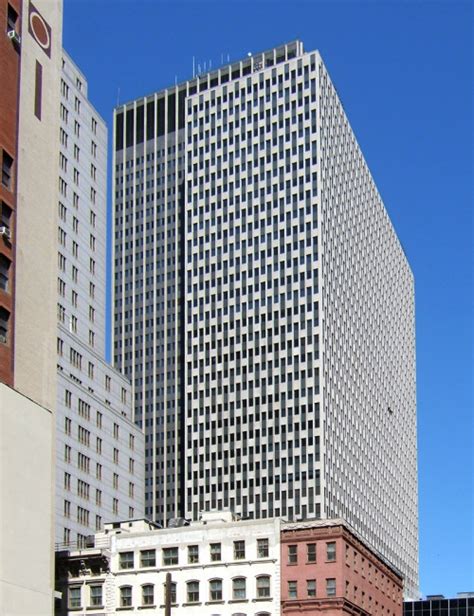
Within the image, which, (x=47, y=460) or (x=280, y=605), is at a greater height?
(x=47, y=460)

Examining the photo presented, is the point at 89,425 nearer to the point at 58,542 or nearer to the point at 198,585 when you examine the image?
the point at 58,542

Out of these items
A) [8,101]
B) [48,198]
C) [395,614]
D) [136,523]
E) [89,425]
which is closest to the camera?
[8,101]

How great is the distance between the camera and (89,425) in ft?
530

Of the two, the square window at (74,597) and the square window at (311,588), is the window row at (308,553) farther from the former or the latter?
the square window at (74,597)

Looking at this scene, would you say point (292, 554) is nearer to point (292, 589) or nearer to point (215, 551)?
point (292, 589)

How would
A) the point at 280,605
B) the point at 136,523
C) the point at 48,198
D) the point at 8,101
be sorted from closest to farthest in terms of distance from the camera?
the point at 8,101, the point at 48,198, the point at 280,605, the point at 136,523

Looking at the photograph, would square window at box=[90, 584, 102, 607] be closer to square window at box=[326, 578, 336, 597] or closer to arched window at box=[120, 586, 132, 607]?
arched window at box=[120, 586, 132, 607]

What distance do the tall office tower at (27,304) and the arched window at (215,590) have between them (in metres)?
28.3

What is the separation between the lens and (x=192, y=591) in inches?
4535

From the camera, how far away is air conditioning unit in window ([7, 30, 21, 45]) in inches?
3597

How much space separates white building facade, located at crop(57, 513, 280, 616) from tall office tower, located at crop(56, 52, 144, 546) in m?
29.9

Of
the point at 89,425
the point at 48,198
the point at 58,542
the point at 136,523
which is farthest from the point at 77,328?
the point at 48,198

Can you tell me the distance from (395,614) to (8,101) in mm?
77457

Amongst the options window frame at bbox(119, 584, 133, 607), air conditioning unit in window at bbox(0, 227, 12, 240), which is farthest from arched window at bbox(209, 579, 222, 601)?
air conditioning unit in window at bbox(0, 227, 12, 240)
